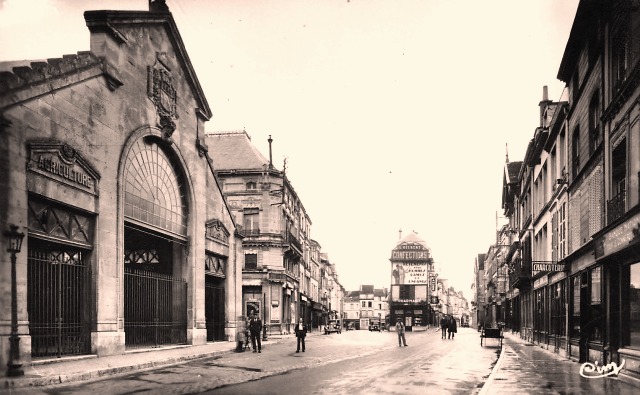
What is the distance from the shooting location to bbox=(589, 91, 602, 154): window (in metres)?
19.2

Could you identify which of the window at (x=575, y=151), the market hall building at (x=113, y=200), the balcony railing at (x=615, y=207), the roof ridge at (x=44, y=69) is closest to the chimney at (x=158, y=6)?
the market hall building at (x=113, y=200)

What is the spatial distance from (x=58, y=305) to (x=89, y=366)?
9.19 feet

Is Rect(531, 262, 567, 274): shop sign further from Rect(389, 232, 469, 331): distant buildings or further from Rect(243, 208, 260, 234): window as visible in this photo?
Rect(389, 232, 469, 331): distant buildings

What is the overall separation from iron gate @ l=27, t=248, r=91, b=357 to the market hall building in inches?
1.7

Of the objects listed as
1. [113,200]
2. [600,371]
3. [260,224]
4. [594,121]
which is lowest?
[600,371]

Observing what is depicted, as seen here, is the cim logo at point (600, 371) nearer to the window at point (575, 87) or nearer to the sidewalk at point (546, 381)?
the sidewalk at point (546, 381)

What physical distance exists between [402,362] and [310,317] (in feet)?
189

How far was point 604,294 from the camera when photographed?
17.2 metres

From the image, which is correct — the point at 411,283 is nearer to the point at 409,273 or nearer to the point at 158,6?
the point at 409,273

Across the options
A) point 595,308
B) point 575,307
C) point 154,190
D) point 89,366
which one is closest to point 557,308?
point 575,307

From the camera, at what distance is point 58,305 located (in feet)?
61.1

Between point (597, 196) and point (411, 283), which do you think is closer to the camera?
point (597, 196)

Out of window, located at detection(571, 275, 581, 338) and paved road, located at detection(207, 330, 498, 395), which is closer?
paved road, located at detection(207, 330, 498, 395)

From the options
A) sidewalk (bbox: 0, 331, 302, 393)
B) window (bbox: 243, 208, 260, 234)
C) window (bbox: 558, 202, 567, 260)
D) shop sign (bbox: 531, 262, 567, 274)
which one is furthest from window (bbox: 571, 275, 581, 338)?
window (bbox: 243, 208, 260, 234)
